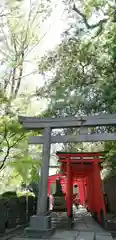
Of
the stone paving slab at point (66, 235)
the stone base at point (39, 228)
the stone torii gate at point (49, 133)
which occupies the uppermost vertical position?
the stone torii gate at point (49, 133)

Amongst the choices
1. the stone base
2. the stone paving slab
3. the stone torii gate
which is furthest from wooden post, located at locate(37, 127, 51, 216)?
the stone paving slab

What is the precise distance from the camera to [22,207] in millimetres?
11023

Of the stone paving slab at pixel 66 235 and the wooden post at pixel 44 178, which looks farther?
the wooden post at pixel 44 178

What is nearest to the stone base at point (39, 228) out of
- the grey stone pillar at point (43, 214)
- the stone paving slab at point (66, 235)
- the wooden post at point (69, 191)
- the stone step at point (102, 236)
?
the grey stone pillar at point (43, 214)

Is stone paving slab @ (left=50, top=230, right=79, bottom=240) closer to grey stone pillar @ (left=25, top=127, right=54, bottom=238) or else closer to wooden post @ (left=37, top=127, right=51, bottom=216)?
grey stone pillar @ (left=25, top=127, right=54, bottom=238)

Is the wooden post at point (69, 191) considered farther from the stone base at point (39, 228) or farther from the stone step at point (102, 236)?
the stone base at point (39, 228)

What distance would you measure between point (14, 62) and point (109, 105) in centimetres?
579

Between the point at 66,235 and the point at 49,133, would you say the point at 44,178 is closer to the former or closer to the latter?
the point at 49,133

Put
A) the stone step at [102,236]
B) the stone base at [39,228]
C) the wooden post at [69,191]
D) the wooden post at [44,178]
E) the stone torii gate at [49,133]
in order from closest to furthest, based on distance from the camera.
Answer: the stone base at [39,228]
the stone step at [102,236]
the wooden post at [44,178]
the stone torii gate at [49,133]
the wooden post at [69,191]

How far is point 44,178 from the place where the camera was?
30.3 feet

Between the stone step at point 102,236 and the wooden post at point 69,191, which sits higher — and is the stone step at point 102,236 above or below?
below

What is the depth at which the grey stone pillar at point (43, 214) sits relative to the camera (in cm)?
844

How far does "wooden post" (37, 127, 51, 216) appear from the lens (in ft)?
29.3

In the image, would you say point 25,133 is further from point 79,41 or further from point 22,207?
point 79,41
